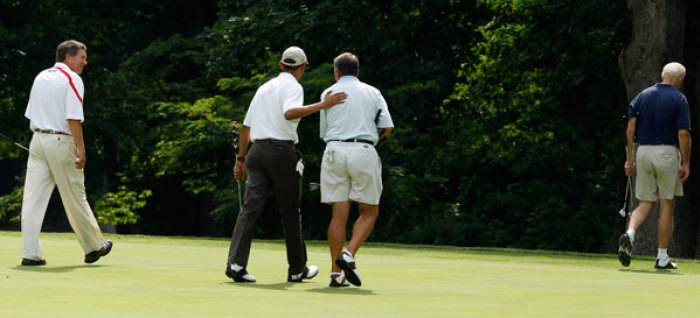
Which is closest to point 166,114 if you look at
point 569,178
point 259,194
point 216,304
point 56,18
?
point 56,18

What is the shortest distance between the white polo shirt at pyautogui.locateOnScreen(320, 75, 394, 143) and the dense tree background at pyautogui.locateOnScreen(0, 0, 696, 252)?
12.1m

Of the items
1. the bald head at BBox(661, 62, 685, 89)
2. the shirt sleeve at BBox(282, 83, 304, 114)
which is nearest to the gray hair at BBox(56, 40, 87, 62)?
the shirt sleeve at BBox(282, 83, 304, 114)

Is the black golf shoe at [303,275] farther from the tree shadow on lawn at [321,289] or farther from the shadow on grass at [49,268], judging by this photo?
the shadow on grass at [49,268]

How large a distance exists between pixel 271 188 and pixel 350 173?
0.65 meters

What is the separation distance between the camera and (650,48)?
1750 cm

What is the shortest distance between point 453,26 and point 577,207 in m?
5.55

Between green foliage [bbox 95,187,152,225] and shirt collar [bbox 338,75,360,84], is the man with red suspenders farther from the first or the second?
green foliage [bbox 95,187,152,225]

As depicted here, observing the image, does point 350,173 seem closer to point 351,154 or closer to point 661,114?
point 351,154

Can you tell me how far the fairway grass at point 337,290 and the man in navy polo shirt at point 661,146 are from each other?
1.61 ft

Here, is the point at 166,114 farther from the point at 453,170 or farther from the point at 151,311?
the point at 151,311

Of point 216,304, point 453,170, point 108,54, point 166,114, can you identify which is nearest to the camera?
point 216,304

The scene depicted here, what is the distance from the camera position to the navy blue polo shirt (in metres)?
12.0

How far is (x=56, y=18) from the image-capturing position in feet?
101

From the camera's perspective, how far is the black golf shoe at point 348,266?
878 cm
